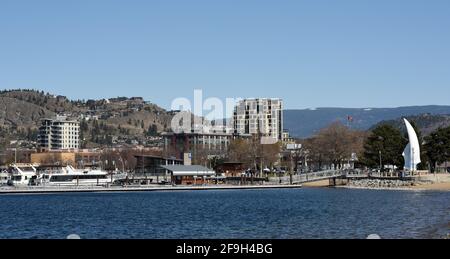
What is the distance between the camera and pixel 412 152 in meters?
114

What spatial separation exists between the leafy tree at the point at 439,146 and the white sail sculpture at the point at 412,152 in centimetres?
449

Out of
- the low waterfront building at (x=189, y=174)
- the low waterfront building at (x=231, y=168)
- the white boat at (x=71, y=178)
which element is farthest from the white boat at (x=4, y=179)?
the low waterfront building at (x=231, y=168)

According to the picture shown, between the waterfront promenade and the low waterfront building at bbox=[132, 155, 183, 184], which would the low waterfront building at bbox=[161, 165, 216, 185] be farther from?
the waterfront promenade

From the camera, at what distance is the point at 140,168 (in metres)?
166

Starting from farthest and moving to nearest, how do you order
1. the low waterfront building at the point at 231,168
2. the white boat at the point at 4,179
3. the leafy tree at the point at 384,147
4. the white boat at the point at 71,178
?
1. the low waterfront building at the point at 231,168
2. the white boat at the point at 4,179
3. the white boat at the point at 71,178
4. the leafy tree at the point at 384,147

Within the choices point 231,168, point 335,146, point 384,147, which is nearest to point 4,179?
point 231,168

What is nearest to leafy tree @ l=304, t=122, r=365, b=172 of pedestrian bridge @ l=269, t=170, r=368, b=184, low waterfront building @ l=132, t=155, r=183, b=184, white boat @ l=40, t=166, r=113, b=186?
pedestrian bridge @ l=269, t=170, r=368, b=184

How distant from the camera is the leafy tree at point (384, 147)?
393 feet

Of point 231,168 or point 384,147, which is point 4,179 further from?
point 384,147

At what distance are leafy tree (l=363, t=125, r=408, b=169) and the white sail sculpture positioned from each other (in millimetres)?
3328

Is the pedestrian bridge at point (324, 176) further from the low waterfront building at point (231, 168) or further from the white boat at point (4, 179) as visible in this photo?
the white boat at point (4, 179)

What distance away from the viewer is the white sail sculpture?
11381 cm

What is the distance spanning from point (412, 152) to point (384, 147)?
7205 mm

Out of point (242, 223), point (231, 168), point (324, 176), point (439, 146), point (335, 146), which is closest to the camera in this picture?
point (242, 223)
